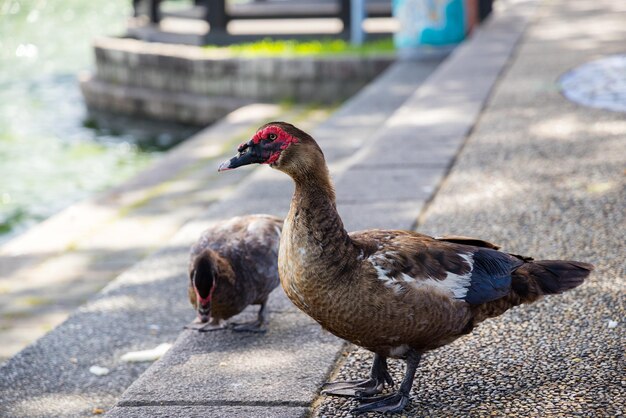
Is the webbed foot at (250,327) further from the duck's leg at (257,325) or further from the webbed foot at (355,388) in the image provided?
the webbed foot at (355,388)

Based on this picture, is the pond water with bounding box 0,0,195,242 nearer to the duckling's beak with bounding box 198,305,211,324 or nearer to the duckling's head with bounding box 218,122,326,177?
the duckling's beak with bounding box 198,305,211,324

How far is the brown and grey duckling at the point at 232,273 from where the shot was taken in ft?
13.2

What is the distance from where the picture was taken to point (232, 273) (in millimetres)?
4117

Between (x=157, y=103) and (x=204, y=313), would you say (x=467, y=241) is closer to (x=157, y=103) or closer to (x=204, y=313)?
(x=204, y=313)

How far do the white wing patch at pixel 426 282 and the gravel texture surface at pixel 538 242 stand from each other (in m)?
0.38

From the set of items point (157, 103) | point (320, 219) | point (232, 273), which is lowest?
point (157, 103)

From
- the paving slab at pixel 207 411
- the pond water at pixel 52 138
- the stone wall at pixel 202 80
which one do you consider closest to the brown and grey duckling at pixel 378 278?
the paving slab at pixel 207 411

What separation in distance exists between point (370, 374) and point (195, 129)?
11.6 meters

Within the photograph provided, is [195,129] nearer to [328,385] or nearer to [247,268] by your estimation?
[247,268]

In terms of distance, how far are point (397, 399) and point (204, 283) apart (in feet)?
3.99

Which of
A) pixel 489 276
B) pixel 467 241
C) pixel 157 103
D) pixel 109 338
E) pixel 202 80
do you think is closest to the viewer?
pixel 489 276

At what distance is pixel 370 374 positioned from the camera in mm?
3432

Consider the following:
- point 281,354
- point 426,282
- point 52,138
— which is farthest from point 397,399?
point 52,138

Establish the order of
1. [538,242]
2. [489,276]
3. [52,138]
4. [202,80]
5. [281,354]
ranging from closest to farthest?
[489,276], [281,354], [538,242], [52,138], [202,80]
